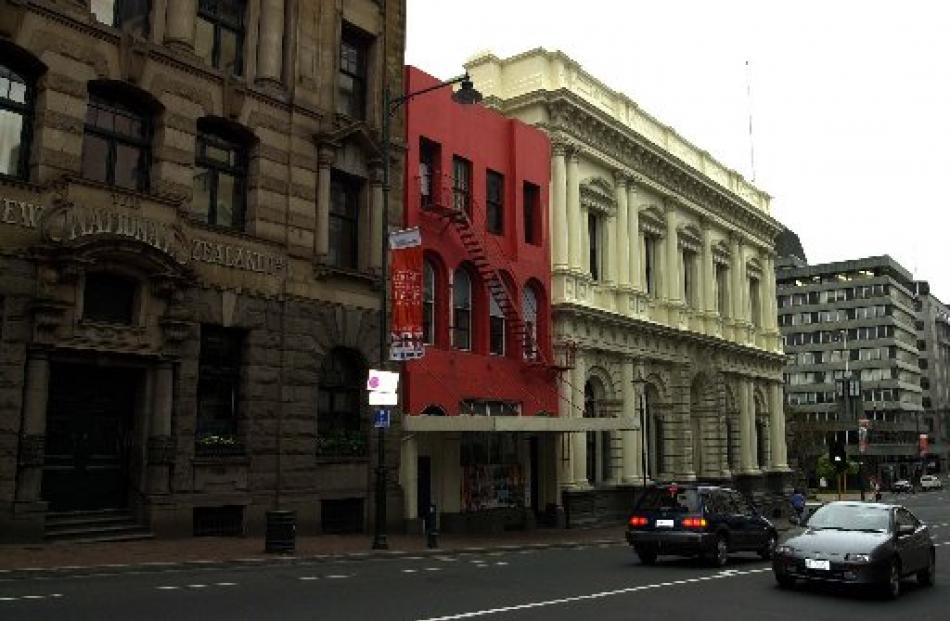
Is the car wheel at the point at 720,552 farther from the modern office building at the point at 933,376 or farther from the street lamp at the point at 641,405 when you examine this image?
the modern office building at the point at 933,376

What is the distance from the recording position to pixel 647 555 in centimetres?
1900

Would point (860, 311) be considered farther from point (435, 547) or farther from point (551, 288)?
point (435, 547)

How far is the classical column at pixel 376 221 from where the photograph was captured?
2528cm

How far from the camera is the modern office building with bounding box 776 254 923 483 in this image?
395ft

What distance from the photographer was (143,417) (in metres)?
19.5

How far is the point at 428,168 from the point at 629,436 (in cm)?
A: 1399

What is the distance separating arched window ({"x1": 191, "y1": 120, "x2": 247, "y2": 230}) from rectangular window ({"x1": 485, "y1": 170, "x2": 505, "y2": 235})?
408 inches

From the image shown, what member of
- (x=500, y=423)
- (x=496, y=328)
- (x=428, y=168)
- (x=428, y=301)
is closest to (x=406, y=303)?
(x=428, y=301)

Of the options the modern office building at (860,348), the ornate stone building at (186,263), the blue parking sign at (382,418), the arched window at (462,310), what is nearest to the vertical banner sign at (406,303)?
the ornate stone building at (186,263)

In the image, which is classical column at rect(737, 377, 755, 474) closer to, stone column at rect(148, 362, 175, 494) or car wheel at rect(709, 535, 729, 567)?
car wheel at rect(709, 535, 729, 567)

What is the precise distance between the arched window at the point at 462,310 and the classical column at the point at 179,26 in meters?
11.0

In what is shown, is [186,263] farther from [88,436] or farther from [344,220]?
[344,220]

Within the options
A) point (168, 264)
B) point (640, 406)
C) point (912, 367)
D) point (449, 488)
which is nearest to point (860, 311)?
point (912, 367)

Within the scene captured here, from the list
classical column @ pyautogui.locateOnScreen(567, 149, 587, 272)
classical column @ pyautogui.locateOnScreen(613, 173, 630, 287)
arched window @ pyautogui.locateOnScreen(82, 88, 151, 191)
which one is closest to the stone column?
arched window @ pyautogui.locateOnScreen(82, 88, 151, 191)
